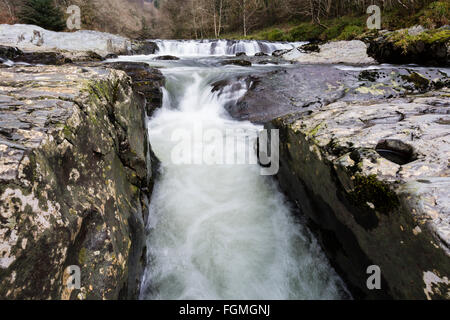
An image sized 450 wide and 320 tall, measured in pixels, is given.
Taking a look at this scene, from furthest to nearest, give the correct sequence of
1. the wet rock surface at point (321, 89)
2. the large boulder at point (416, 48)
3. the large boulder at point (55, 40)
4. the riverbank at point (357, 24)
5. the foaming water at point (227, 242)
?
the large boulder at point (55, 40) < the riverbank at point (357, 24) < the large boulder at point (416, 48) < the wet rock surface at point (321, 89) < the foaming water at point (227, 242)

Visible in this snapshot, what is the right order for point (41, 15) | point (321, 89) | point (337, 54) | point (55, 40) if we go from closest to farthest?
1. point (321, 89)
2. point (337, 54)
3. point (55, 40)
4. point (41, 15)

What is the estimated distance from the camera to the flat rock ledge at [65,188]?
1.07 meters

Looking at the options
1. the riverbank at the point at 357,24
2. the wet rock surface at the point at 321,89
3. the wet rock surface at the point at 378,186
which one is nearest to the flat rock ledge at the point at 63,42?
the wet rock surface at the point at 321,89

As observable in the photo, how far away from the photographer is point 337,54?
39.2ft

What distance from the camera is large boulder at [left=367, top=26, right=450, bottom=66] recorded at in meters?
8.20

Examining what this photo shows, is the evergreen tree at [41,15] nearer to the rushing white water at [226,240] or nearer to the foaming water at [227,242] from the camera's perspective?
the rushing white water at [226,240]

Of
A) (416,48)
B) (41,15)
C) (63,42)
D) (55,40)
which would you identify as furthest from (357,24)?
(41,15)

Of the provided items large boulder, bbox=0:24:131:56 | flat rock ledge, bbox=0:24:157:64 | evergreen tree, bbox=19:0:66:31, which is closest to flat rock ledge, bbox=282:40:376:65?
flat rock ledge, bbox=0:24:157:64

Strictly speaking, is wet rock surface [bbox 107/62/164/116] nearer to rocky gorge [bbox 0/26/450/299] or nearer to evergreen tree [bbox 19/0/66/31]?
rocky gorge [bbox 0/26/450/299]

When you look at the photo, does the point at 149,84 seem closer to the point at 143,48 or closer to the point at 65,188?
the point at 65,188

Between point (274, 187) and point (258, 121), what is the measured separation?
2.82 m

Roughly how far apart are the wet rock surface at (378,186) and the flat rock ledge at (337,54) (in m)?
9.30

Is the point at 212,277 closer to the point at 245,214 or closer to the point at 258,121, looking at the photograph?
the point at 245,214

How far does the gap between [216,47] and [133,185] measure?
64.9 ft
